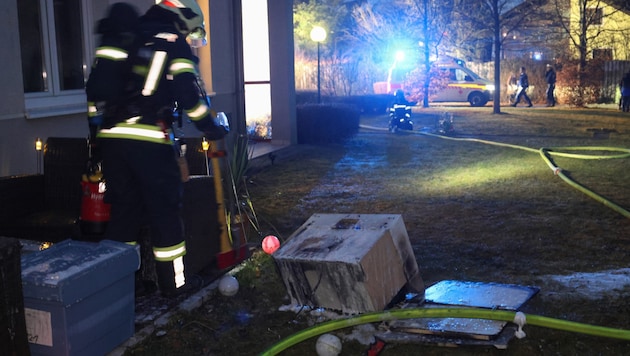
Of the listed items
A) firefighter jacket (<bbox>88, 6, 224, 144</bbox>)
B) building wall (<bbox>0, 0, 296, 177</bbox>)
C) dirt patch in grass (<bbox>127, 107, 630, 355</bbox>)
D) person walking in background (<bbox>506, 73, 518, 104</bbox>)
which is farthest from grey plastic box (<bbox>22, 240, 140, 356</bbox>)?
person walking in background (<bbox>506, 73, 518, 104</bbox>)

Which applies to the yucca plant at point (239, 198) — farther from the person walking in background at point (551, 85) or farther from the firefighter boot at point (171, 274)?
the person walking in background at point (551, 85)

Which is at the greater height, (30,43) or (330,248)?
(30,43)

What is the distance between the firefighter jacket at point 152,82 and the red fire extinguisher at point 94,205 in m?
0.34

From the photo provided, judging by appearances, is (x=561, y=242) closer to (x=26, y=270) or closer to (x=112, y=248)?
(x=112, y=248)

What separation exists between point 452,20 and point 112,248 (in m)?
27.3

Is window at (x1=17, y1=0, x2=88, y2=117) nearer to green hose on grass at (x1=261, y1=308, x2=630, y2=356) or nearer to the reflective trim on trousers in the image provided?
the reflective trim on trousers

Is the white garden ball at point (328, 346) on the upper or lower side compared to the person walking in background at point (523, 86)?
lower

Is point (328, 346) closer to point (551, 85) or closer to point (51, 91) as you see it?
point (51, 91)

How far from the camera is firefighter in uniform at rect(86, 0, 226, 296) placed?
395 cm

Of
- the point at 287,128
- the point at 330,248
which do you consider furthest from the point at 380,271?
the point at 287,128

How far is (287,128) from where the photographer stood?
42.5 ft

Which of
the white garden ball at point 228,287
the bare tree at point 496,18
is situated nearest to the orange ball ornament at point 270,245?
the white garden ball at point 228,287

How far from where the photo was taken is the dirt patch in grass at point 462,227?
3.85m

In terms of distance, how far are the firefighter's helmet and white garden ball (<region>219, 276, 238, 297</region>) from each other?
178 cm
